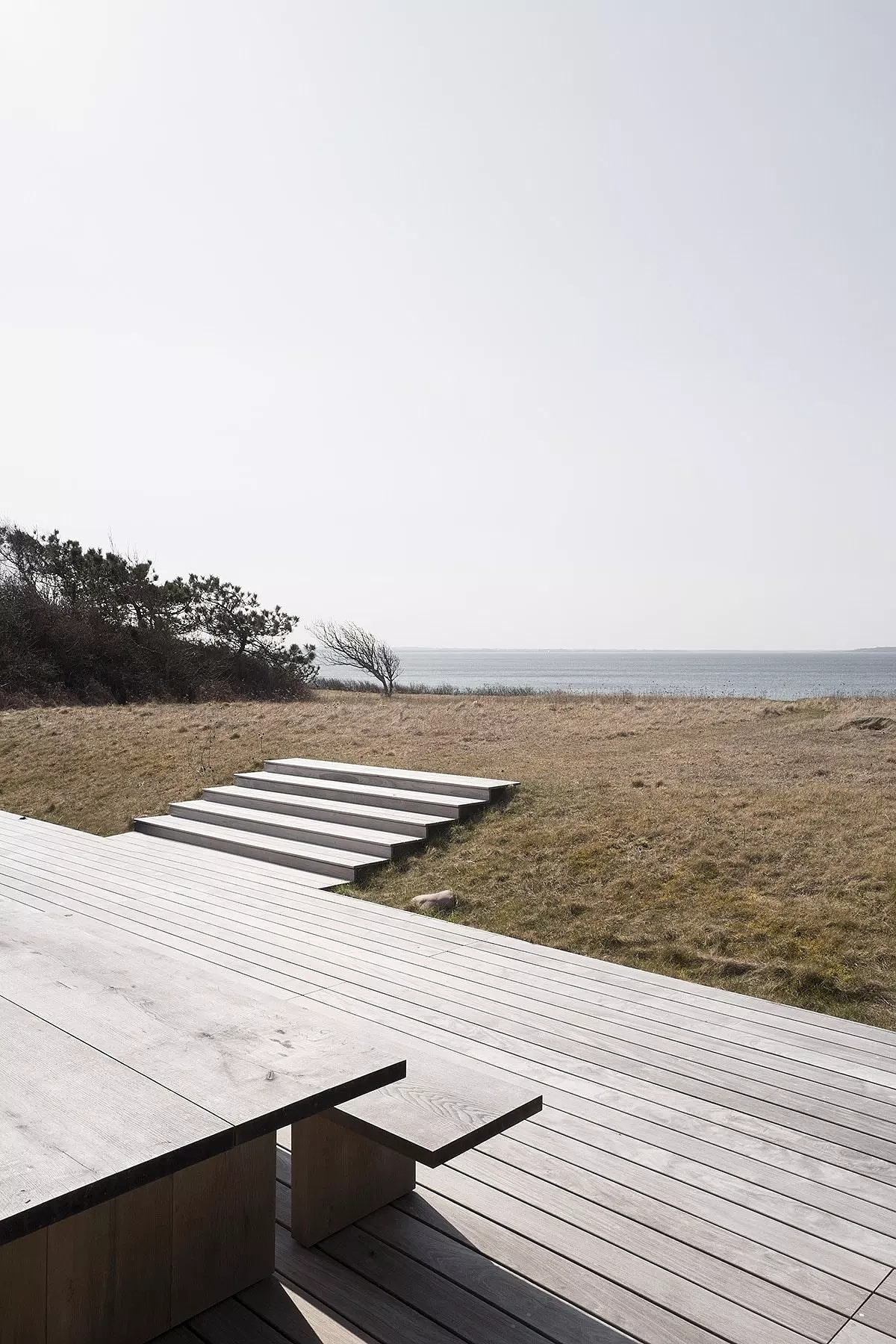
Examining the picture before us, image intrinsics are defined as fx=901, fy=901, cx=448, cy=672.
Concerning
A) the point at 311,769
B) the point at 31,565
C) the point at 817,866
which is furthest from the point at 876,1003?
the point at 31,565

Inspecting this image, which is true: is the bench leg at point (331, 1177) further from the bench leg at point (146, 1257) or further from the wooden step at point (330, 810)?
the wooden step at point (330, 810)

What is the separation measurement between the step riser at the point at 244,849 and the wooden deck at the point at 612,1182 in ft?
5.17

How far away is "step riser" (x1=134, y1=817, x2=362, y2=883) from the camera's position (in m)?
5.87

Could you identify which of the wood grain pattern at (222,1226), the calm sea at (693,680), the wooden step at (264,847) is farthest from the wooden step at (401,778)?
the calm sea at (693,680)

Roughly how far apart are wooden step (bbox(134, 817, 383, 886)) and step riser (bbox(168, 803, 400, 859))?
0.14ft

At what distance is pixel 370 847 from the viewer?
20.2ft

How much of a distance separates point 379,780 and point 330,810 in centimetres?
61

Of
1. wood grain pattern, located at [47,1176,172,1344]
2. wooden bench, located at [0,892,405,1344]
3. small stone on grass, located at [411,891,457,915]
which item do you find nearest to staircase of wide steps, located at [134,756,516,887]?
small stone on grass, located at [411,891,457,915]

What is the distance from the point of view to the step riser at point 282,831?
6156mm

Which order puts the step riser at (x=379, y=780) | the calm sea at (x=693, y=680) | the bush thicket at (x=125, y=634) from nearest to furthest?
the step riser at (x=379, y=780)
the bush thicket at (x=125, y=634)
the calm sea at (x=693, y=680)

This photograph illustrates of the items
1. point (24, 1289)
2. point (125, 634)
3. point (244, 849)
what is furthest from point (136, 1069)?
point (125, 634)

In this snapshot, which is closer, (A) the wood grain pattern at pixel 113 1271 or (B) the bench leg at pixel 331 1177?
(A) the wood grain pattern at pixel 113 1271

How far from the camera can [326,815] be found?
704 cm

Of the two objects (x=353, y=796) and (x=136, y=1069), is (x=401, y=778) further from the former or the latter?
(x=136, y=1069)
